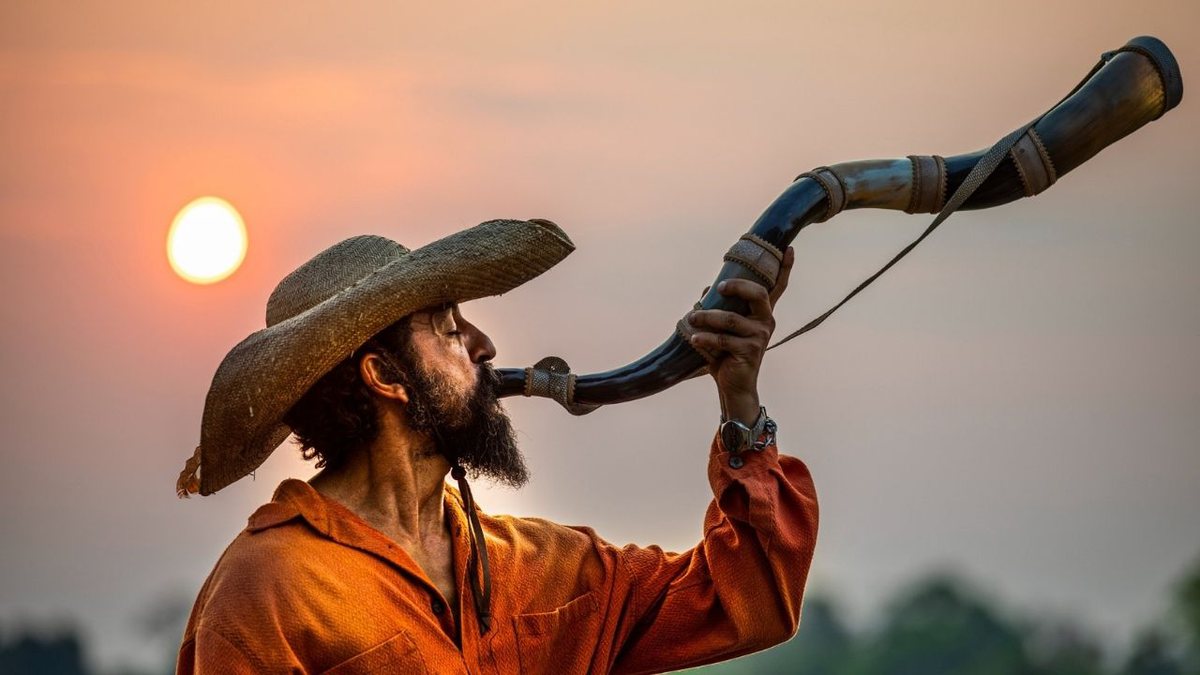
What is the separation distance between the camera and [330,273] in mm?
6848

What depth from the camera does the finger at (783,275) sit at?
6547mm

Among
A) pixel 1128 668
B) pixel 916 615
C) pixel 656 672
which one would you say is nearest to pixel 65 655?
pixel 916 615

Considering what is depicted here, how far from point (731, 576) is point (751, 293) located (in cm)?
89

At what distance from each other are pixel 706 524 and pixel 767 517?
34cm

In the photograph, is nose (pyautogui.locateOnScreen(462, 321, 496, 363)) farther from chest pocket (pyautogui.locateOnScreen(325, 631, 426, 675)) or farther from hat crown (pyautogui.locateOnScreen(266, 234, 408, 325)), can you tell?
chest pocket (pyautogui.locateOnScreen(325, 631, 426, 675))

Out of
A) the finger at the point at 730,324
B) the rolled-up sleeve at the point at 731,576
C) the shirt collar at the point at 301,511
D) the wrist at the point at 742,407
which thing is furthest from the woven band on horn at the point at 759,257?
the shirt collar at the point at 301,511

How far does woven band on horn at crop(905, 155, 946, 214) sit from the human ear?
5.17ft

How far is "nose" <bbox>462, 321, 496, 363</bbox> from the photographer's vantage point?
692cm

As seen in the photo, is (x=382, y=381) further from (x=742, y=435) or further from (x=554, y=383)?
(x=742, y=435)

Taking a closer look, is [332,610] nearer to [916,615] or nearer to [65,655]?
[65,655]

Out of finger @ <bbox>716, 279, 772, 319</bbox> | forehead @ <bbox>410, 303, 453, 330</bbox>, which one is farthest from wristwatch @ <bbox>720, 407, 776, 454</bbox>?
forehead @ <bbox>410, 303, 453, 330</bbox>

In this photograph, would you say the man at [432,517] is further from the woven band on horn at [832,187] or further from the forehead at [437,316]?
the woven band on horn at [832,187]

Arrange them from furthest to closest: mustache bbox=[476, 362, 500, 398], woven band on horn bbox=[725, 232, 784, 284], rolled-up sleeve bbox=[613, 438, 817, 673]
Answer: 1. mustache bbox=[476, 362, 500, 398]
2. rolled-up sleeve bbox=[613, 438, 817, 673]
3. woven band on horn bbox=[725, 232, 784, 284]

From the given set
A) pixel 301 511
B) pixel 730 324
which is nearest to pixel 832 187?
pixel 730 324
